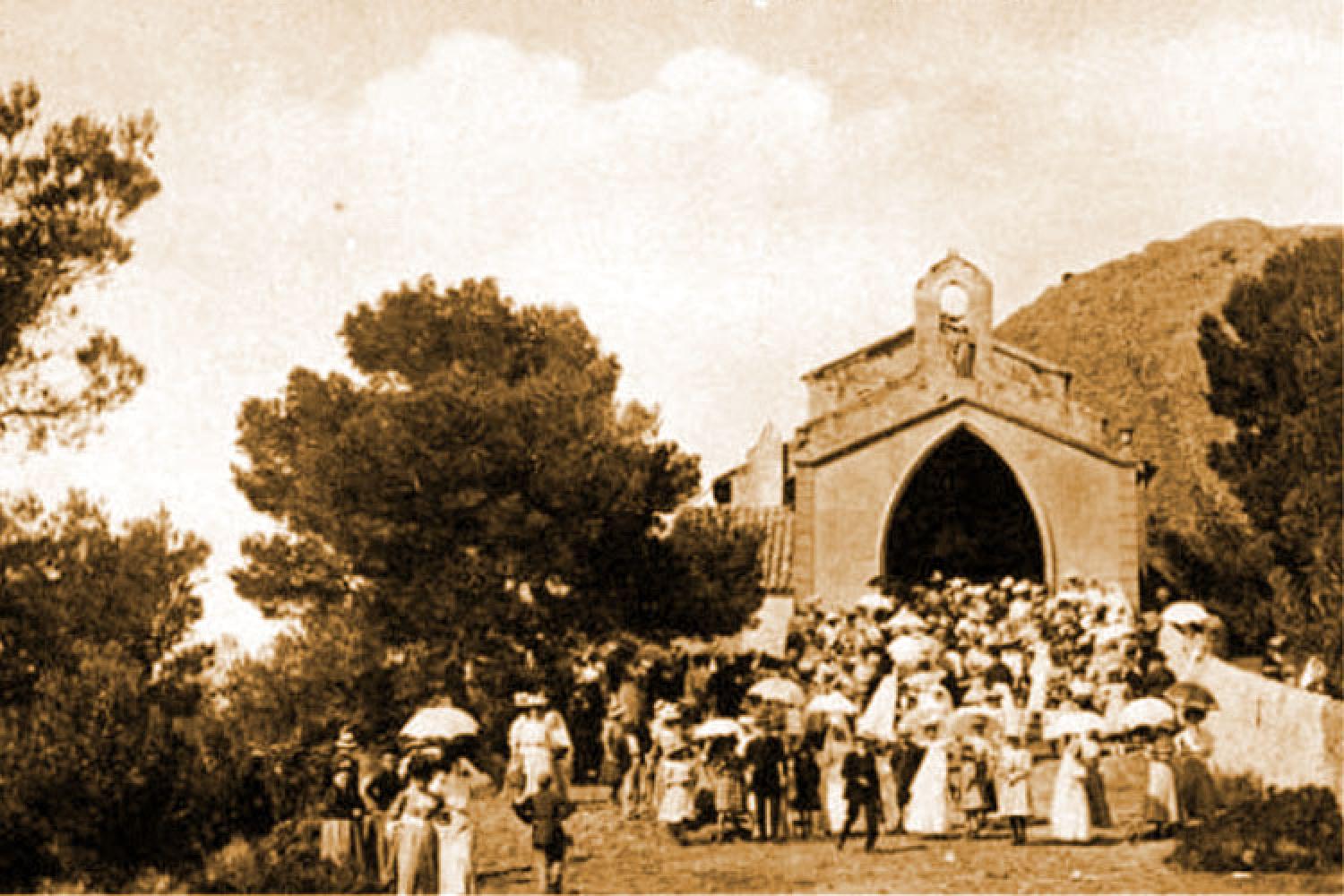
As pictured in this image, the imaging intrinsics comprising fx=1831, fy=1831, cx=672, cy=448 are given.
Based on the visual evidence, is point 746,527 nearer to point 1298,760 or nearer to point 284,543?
point 284,543

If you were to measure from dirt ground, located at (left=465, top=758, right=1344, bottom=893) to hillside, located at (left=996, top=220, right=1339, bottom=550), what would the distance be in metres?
50.0

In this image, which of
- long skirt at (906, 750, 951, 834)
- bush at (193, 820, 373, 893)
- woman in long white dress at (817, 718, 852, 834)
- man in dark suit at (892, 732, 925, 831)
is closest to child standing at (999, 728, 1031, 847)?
long skirt at (906, 750, 951, 834)

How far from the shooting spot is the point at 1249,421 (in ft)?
119

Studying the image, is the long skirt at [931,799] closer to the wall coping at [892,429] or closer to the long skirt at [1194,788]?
the long skirt at [1194,788]

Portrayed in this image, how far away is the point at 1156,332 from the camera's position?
267 feet

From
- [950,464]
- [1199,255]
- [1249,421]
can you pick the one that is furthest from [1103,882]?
[1199,255]

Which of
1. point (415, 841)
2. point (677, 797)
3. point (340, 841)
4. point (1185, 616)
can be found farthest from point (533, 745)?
point (1185, 616)

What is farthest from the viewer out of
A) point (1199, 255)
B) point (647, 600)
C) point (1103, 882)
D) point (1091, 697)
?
point (1199, 255)

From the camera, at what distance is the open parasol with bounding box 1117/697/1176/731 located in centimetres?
1927

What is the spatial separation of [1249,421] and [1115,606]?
26.4 ft

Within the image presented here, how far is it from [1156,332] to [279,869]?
70.4m

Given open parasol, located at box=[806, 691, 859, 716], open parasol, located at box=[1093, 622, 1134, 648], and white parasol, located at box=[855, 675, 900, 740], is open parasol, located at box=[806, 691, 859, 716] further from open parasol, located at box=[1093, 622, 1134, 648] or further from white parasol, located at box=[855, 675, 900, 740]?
open parasol, located at box=[1093, 622, 1134, 648]

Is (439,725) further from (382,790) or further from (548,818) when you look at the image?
(548,818)

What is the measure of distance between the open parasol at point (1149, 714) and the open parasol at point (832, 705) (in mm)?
2927
